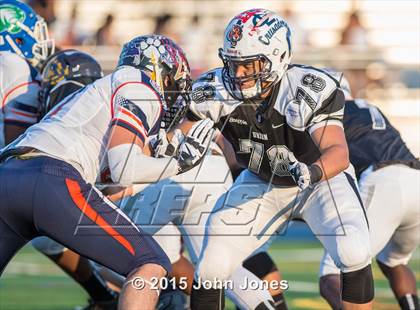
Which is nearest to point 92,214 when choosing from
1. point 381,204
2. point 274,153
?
point 274,153

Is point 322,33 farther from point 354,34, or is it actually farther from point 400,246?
point 400,246

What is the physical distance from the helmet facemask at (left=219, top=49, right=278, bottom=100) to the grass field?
8.12 ft

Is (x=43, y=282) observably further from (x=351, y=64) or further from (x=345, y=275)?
(x=351, y=64)

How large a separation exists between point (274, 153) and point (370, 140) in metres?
1.09

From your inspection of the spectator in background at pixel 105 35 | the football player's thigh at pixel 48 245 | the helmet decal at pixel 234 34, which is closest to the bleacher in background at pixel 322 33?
the spectator in background at pixel 105 35

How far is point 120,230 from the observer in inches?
181

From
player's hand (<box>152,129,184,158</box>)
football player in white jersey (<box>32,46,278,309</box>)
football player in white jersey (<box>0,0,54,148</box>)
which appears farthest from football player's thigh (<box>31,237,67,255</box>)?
player's hand (<box>152,129,184,158</box>)

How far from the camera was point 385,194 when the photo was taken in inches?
236

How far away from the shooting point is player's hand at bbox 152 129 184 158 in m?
5.36

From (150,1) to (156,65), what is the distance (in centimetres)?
1147

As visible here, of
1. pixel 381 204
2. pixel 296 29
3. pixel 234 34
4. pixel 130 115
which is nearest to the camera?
pixel 130 115

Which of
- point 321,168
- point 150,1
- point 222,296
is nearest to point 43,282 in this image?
point 222,296

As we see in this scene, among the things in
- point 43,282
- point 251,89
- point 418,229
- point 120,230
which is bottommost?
point 43,282

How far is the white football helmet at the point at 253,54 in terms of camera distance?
5266 mm
